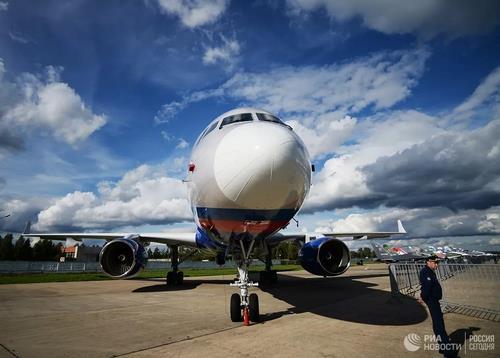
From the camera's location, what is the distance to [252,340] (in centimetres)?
570

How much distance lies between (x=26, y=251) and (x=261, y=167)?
286 ft

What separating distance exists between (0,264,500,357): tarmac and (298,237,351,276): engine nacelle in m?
1.07

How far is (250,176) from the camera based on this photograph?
527cm

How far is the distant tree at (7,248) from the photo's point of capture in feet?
237

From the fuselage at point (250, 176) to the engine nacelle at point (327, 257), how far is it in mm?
3176

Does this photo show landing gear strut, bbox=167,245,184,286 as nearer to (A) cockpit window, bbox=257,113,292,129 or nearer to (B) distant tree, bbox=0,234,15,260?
(A) cockpit window, bbox=257,113,292,129

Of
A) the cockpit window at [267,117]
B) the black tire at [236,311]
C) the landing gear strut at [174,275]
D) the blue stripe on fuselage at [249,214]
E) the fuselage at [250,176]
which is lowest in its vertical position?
the black tire at [236,311]

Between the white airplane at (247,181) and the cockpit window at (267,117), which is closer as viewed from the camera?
the white airplane at (247,181)

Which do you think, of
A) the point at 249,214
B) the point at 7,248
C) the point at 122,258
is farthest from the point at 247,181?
the point at 7,248

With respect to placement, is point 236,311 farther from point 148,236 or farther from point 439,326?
point 148,236

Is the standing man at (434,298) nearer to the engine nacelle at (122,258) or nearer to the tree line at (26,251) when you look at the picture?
the engine nacelle at (122,258)

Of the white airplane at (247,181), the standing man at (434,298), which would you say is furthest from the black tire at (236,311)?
the standing man at (434,298)

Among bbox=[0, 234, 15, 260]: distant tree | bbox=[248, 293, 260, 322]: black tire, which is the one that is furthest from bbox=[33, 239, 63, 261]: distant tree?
bbox=[248, 293, 260, 322]: black tire

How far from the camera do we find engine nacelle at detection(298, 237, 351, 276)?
9.31m
